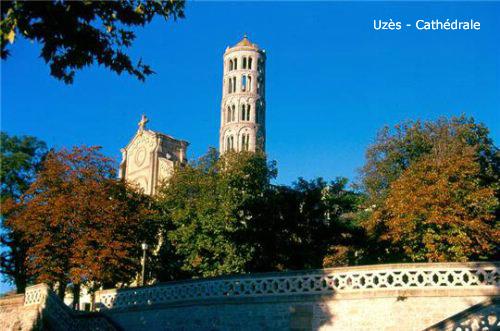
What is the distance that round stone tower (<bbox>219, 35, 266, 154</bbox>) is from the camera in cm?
6769

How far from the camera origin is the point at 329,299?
20.4 m

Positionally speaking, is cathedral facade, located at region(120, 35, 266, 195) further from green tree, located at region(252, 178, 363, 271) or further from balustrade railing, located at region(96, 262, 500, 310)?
balustrade railing, located at region(96, 262, 500, 310)

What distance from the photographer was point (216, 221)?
3244 cm

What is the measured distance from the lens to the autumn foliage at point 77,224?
3088 cm

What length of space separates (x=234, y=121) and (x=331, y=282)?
48645mm

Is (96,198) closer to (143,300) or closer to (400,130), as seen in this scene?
(143,300)

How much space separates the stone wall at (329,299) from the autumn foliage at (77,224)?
25.5 ft

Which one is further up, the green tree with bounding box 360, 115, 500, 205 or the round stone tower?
the round stone tower

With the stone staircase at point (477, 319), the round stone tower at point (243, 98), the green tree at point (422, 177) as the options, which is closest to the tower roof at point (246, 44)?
the round stone tower at point (243, 98)

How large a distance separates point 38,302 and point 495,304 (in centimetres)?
1571

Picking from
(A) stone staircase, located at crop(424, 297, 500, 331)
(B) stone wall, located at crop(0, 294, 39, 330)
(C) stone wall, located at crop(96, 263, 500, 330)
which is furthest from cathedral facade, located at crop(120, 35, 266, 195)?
(A) stone staircase, located at crop(424, 297, 500, 331)

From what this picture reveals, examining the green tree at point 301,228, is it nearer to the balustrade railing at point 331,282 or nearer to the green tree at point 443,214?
the green tree at point 443,214

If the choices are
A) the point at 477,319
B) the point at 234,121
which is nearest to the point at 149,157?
the point at 234,121

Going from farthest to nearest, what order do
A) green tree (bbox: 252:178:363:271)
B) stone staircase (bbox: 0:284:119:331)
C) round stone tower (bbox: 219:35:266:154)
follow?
round stone tower (bbox: 219:35:266:154), green tree (bbox: 252:178:363:271), stone staircase (bbox: 0:284:119:331)
